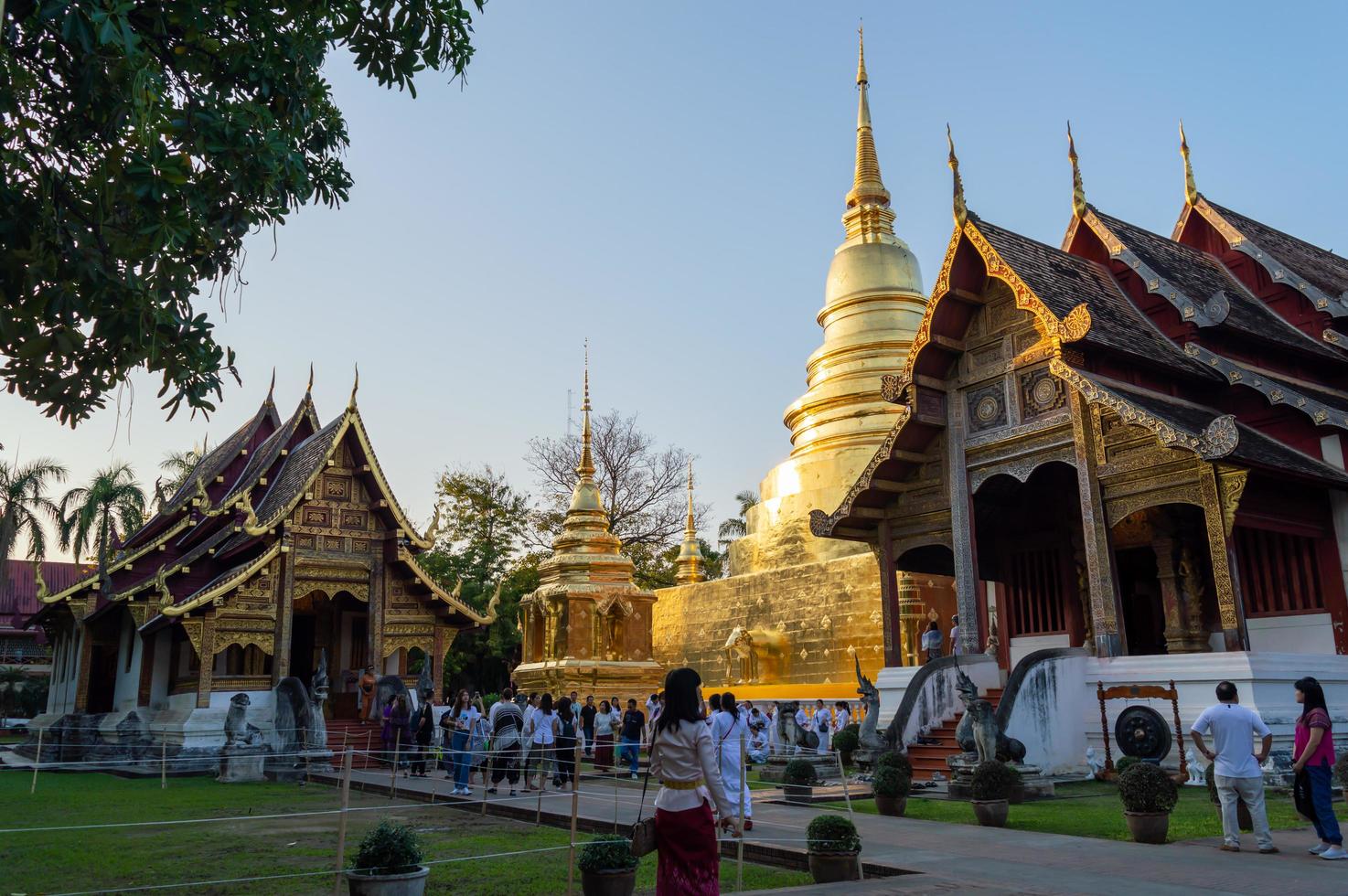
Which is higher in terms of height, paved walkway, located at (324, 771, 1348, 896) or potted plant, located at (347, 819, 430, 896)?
potted plant, located at (347, 819, 430, 896)

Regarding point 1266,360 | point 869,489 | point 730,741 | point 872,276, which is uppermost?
point 872,276

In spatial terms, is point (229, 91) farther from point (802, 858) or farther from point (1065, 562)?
point (1065, 562)

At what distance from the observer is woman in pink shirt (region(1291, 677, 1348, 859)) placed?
7715 mm

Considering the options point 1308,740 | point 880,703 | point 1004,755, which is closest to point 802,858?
point 1308,740

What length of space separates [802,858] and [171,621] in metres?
14.9

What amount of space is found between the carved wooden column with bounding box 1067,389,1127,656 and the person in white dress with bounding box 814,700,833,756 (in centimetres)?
597

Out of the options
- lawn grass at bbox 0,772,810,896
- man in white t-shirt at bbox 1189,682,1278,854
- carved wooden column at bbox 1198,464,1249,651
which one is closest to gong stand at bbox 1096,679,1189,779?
Answer: carved wooden column at bbox 1198,464,1249,651

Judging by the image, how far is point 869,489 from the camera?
16.7 meters

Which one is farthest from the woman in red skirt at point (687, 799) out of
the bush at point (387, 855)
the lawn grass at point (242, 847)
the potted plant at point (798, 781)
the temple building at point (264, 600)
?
the temple building at point (264, 600)

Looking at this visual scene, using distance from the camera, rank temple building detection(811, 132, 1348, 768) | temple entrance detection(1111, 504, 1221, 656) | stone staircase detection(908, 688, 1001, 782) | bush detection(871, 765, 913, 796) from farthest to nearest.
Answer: temple entrance detection(1111, 504, 1221, 656) < stone staircase detection(908, 688, 1001, 782) < temple building detection(811, 132, 1348, 768) < bush detection(871, 765, 913, 796)

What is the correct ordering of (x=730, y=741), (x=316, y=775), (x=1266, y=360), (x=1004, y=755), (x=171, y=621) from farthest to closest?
(x=171, y=621), (x=316, y=775), (x=1266, y=360), (x=1004, y=755), (x=730, y=741)

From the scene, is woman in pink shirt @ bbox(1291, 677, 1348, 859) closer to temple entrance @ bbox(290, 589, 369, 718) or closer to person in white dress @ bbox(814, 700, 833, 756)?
person in white dress @ bbox(814, 700, 833, 756)

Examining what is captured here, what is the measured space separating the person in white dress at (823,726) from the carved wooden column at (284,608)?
985 cm

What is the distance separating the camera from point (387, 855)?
6.08 meters
